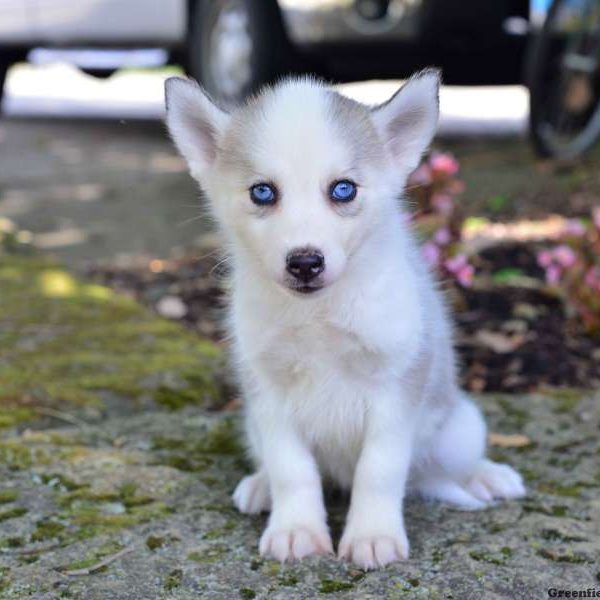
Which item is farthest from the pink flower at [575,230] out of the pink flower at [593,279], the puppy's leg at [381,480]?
the puppy's leg at [381,480]

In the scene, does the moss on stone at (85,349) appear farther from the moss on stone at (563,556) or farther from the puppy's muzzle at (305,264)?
the moss on stone at (563,556)

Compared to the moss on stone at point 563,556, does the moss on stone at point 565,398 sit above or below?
below

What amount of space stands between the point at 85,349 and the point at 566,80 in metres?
4.85

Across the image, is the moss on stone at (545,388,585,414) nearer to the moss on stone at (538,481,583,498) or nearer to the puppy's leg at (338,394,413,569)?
the moss on stone at (538,481,583,498)

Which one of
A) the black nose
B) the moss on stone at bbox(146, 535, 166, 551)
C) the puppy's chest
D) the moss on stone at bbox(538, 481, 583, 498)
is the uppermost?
the black nose

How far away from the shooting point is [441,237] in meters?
4.93

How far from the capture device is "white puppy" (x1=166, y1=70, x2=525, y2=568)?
2.70 m

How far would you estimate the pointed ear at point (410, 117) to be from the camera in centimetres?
295

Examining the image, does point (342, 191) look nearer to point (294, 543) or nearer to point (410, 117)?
point (410, 117)

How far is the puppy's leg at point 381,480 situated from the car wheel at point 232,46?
5.55 metres

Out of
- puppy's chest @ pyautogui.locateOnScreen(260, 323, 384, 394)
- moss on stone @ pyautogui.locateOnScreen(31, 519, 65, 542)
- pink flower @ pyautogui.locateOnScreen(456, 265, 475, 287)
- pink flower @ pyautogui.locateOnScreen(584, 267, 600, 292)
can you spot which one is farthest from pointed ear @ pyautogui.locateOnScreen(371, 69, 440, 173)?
pink flower @ pyautogui.locateOnScreen(584, 267, 600, 292)

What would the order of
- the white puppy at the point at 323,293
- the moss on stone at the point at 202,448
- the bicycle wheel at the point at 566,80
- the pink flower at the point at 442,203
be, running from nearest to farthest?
the white puppy at the point at 323,293, the moss on stone at the point at 202,448, the pink flower at the point at 442,203, the bicycle wheel at the point at 566,80

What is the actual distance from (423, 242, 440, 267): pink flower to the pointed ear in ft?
5.28

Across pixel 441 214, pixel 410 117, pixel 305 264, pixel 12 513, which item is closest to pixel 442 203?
pixel 441 214
